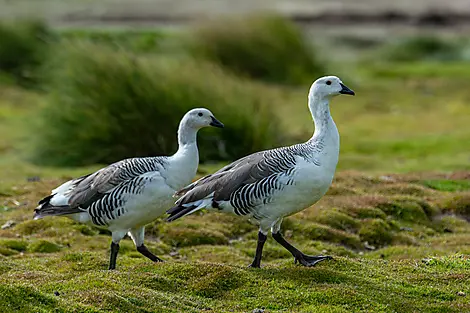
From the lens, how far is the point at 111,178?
11.9 m

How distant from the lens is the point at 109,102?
24.9 m

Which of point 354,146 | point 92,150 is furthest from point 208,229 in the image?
point 354,146

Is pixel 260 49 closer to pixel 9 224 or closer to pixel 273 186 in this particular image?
pixel 9 224

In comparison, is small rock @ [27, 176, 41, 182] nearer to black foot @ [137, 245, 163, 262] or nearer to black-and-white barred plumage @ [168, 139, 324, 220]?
black foot @ [137, 245, 163, 262]

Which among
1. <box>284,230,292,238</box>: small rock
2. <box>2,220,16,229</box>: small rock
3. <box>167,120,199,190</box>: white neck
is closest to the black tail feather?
<box>167,120,199,190</box>: white neck

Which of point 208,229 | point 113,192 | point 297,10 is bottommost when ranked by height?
point 208,229

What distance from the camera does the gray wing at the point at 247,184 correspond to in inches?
450

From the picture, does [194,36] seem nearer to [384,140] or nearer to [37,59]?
[37,59]

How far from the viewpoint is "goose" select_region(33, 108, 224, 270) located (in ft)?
38.3

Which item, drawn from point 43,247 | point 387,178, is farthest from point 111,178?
point 387,178

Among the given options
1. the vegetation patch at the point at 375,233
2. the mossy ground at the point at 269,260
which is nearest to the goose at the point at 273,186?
the mossy ground at the point at 269,260

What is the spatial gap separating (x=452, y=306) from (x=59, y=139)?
17.4 meters

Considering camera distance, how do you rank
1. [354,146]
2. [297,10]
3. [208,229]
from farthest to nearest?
1. [297,10]
2. [354,146]
3. [208,229]

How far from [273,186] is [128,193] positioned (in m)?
2.00
